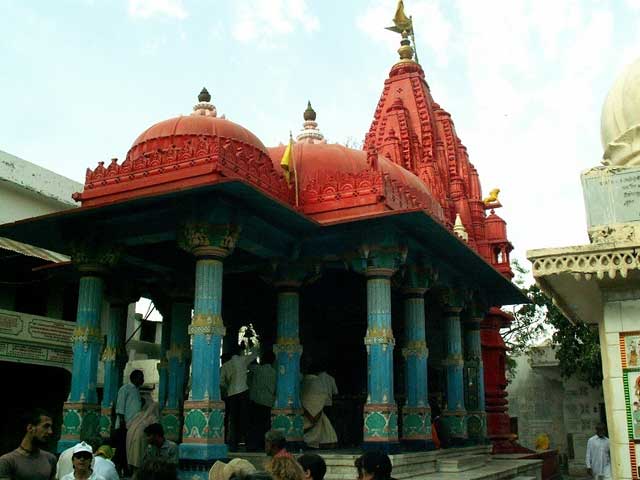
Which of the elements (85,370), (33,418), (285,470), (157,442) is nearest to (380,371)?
(157,442)

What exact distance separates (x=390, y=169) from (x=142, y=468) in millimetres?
10868

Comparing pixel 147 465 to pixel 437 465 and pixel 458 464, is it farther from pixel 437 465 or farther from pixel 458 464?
pixel 458 464

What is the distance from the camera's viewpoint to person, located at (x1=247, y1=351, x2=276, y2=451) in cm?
1223

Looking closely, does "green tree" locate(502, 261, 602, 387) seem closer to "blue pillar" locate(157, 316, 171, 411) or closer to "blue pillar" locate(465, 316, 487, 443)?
"blue pillar" locate(465, 316, 487, 443)

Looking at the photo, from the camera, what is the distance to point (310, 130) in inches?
568

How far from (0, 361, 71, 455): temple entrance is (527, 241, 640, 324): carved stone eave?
14.9 m

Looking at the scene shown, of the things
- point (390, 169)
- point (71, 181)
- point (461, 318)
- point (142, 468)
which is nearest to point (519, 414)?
point (461, 318)

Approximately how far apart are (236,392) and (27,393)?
32.7 feet

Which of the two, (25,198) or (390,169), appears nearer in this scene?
(390,169)

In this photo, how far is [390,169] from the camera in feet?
45.3

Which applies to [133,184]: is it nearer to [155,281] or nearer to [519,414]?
[155,281]

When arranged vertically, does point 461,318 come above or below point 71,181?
below

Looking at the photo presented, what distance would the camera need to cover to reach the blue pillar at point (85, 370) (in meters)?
10.2

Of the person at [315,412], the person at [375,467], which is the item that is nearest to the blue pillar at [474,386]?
the person at [315,412]
